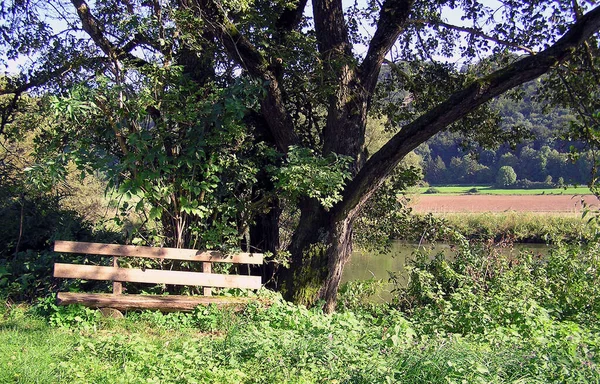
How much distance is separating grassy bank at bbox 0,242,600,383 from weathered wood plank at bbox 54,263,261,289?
446mm

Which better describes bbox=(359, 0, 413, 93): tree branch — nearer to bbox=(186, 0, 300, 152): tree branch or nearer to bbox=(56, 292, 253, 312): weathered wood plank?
bbox=(186, 0, 300, 152): tree branch

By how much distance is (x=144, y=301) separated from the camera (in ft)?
22.4

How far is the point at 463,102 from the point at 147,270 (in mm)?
4734

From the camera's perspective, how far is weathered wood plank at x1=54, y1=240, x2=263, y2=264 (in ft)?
22.7

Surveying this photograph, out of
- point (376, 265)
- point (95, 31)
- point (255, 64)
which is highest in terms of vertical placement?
point (95, 31)

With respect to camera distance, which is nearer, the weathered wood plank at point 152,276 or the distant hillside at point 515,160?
the weathered wood plank at point 152,276

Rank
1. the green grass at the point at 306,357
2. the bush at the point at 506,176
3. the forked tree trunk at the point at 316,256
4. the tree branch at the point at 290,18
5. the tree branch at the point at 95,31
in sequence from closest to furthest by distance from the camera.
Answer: the green grass at the point at 306,357 → the tree branch at the point at 95,31 → the forked tree trunk at the point at 316,256 → the tree branch at the point at 290,18 → the bush at the point at 506,176

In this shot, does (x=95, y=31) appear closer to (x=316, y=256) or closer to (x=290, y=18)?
(x=290, y=18)

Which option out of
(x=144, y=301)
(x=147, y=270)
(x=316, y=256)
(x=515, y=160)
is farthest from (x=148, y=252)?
(x=515, y=160)

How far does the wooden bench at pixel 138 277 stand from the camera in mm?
6734

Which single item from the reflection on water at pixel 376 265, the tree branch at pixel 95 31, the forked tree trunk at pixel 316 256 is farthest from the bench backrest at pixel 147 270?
the reflection on water at pixel 376 265

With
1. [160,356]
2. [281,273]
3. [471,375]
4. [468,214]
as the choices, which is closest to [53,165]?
[160,356]

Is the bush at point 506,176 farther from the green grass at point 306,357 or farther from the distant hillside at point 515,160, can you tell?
the green grass at point 306,357

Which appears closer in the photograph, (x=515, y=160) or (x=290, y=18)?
(x=290, y=18)
